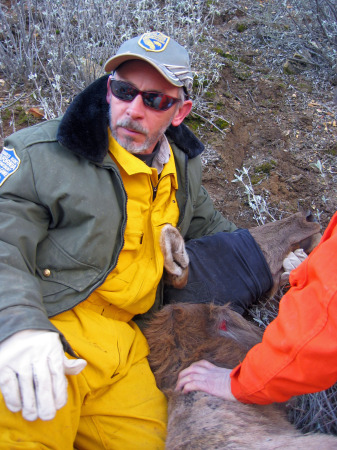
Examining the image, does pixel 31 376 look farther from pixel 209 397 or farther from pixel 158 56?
pixel 158 56

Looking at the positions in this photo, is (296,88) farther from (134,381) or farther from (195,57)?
(134,381)

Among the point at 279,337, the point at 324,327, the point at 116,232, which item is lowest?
the point at 116,232

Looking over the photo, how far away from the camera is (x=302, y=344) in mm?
1424

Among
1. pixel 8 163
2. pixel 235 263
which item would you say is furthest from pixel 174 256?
pixel 8 163

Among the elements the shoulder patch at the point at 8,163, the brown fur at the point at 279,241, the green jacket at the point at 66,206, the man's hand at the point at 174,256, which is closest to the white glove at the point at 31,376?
the green jacket at the point at 66,206

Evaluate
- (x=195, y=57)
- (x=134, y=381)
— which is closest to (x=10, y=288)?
(x=134, y=381)

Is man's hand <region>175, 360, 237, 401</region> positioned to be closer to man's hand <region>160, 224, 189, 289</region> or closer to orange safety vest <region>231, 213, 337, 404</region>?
orange safety vest <region>231, 213, 337, 404</region>

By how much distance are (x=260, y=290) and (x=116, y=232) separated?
44.5 inches

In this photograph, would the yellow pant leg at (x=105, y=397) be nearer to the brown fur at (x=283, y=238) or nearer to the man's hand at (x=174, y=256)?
the man's hand at (x=174, y=256)

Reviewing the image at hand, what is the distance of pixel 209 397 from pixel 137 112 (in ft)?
4.94

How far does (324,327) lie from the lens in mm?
1375

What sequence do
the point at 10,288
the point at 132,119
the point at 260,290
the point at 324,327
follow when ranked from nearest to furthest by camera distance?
1. the point at 324,327
2. the point at 10,288
3. the point at 132,119
4. the point at 260,290

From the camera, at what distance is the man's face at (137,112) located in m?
2.23

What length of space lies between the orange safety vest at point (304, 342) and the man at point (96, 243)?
673mm
